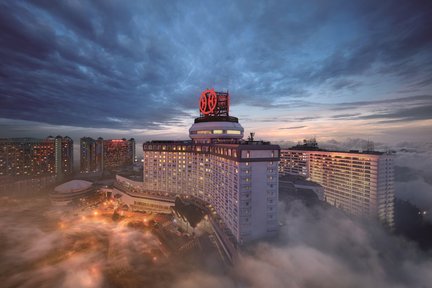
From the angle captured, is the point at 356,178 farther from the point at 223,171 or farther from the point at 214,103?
the point at 214,103

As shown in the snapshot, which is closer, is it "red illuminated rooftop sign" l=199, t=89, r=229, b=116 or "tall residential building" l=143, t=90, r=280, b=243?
"tall residential building" l=143, t=90, r=280, b=243

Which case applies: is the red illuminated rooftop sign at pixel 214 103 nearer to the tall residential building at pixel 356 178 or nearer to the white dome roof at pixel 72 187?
the tall residential building at pixel 356 178

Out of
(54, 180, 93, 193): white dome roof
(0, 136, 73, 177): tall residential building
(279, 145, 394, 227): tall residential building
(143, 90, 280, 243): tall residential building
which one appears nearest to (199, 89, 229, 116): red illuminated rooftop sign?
(143, 90, 280, 243): tall residential building

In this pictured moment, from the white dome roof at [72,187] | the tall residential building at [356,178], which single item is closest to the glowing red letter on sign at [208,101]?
the tall residential building at [356,178]

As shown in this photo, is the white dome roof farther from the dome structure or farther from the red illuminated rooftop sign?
the red illuminated rooftop sign

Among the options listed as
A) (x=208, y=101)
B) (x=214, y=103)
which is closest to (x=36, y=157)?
(x=208, y=101)

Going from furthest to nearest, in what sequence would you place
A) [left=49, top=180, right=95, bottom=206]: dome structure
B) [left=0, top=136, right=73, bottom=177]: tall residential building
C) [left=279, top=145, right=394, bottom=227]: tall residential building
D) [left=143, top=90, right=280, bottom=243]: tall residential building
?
[left=0, top=136, right=73, bottom=177]: tall residential building
[left=49, top=180, right=95, bottom=206]: dome structure
[left=279, top=145, right=394, bottom=227]: tall residential building
[left=143, top=90, right=280, bottom=243]: tall residential building

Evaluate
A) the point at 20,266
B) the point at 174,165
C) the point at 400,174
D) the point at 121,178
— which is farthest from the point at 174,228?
the point at 400,174
